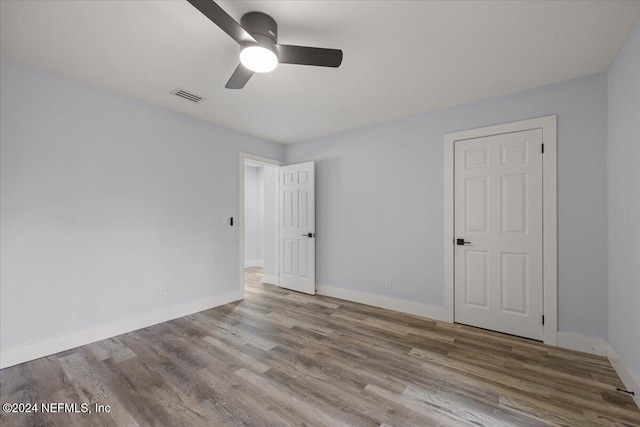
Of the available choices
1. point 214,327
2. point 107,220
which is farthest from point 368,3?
point 214,327

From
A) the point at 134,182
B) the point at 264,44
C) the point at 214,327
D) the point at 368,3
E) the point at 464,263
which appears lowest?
the point at 214,327

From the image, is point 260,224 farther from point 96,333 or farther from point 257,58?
point 257,58

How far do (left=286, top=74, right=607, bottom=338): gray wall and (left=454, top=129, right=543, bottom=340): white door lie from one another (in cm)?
19

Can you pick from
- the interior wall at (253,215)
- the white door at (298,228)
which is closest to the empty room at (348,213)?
the white door at (298,228)

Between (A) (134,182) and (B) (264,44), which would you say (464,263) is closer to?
(B) (264,44)

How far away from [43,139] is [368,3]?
298cm

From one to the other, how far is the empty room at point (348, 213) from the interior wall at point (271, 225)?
994mm

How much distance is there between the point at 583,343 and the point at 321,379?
2.47m

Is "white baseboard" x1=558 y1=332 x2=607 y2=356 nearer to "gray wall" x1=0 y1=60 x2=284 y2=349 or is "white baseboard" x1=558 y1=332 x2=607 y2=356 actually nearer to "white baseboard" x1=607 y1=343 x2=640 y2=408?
"white baseboard" x1=607 y1=343 x2=640 y2=408

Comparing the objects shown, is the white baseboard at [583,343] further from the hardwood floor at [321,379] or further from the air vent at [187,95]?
the air vent at [187,95]

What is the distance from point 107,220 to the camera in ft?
9.25

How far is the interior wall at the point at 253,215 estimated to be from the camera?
6941mm

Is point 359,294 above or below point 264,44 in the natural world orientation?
below

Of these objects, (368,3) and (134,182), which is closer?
(368,3)
